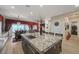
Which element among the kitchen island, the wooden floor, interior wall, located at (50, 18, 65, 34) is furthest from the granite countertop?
the wooden floor

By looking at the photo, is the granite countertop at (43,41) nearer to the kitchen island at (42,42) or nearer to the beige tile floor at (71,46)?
the kitchen island at (42,42)

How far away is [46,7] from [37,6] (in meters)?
0.21

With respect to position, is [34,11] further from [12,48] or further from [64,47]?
[64,47]

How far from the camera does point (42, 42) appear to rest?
7.47ft

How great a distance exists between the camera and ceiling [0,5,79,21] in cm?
221

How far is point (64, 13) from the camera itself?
224 centimetres

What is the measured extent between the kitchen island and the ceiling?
441 mm

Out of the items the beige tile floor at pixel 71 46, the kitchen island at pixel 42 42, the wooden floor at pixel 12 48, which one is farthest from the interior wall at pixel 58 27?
the wooden floor at pixel 12 48

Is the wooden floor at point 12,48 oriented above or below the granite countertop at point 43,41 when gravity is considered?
below

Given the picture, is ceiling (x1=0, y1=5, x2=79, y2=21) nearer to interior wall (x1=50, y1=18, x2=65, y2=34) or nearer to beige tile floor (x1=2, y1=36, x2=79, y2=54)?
interior wall (x1=50, y1=18, x2=65, y2=34)

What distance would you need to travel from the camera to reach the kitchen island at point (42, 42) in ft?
7.23

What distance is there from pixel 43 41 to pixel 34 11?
738 millimetres
